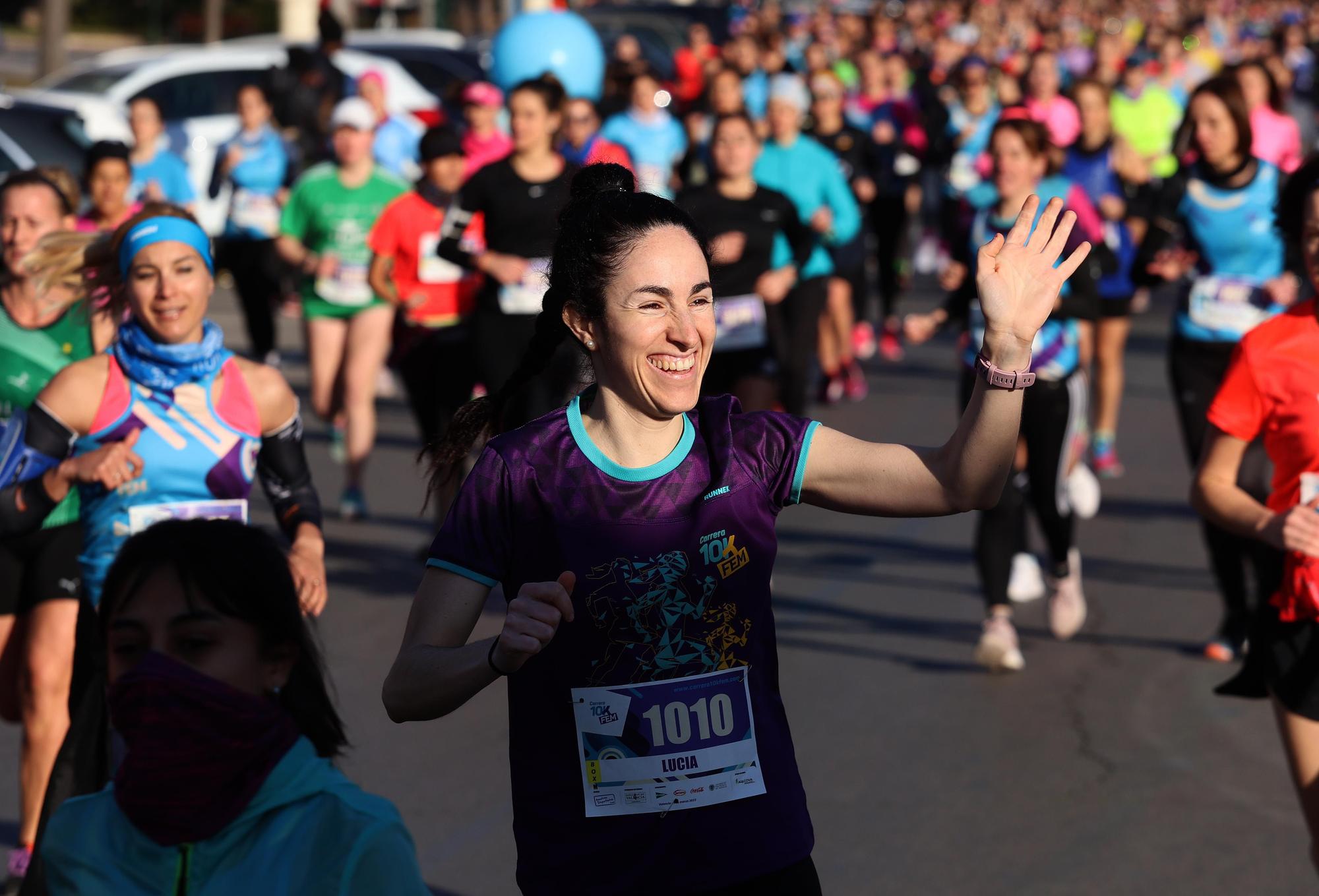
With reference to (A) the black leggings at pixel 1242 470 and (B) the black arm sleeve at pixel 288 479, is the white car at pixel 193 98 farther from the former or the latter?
(B) the black arm sleeve at pixel 288 479

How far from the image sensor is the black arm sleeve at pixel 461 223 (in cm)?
842

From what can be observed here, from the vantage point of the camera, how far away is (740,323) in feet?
28.7

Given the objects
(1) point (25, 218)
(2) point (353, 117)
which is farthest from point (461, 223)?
(1) point (25, 218)

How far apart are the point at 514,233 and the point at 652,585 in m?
5.53

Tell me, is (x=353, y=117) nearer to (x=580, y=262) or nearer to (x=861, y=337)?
(x=861, y=337)

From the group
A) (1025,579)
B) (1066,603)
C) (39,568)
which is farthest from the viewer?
(1025,579)

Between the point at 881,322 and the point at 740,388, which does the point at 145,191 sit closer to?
the point at 740,388

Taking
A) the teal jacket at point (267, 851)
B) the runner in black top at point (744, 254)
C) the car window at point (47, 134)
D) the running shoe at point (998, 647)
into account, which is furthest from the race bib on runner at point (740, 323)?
the car window at point (47, 134)

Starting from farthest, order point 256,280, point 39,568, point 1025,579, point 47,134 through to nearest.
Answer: point 47,134
point 256,280
point 1025,579
point 39,568

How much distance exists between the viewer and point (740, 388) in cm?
884

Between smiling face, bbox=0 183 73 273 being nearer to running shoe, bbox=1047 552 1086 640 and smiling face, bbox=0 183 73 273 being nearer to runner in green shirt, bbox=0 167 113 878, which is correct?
runner in green shirt, bbox=0 167 113 878

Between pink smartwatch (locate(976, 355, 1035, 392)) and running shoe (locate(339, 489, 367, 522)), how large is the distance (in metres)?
7.20

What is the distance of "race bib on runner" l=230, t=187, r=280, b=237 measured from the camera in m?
13.3

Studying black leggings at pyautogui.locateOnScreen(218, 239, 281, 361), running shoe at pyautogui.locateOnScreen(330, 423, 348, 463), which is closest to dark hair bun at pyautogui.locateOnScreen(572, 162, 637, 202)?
running shoe at pyautogui.locateOnScreen(330, 423, 348, 463)
